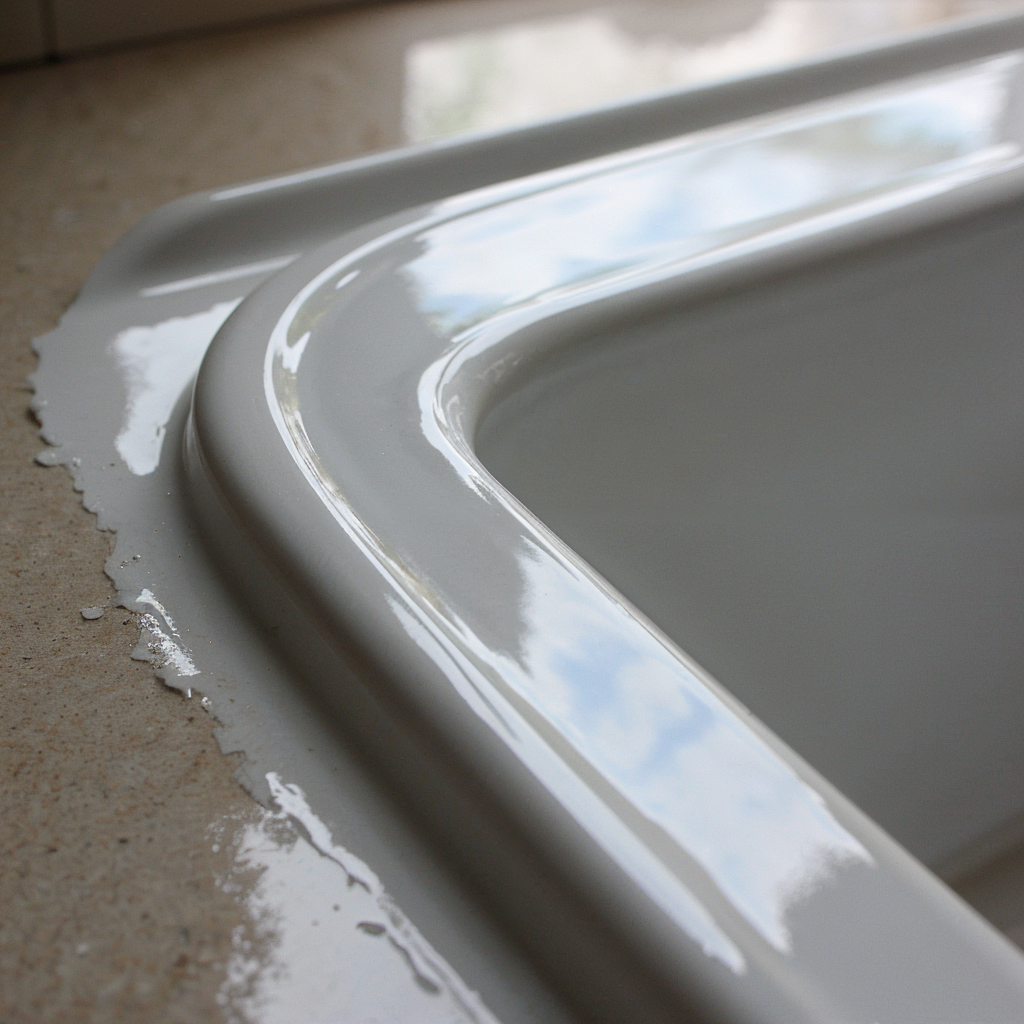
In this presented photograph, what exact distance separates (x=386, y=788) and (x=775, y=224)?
0.39m

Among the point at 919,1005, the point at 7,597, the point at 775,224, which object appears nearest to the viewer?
the point at 919,1005

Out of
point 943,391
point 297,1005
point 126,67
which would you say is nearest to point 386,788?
point 297,1005

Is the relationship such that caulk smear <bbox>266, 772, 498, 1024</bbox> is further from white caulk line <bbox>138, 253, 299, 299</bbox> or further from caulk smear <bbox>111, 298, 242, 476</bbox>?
white caulk line <bbox>138, 253, 299, 299</bbox>

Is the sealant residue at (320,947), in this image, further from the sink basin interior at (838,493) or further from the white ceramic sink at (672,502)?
the sink basin interior at (838,493)

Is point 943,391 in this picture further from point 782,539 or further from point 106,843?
point 106,843

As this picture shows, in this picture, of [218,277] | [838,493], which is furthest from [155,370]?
[838,493]

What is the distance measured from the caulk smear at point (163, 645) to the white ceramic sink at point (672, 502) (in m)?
0.03

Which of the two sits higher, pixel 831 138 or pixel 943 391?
pixel 831 138

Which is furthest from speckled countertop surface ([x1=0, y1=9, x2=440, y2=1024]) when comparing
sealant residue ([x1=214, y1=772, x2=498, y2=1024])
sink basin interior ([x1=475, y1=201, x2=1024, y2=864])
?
sink basin interior ([x1=475, y1=201, x2=1024, y2=864])

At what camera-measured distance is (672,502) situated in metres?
0.54

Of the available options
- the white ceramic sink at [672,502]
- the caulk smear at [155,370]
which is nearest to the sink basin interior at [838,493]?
the white ceramic sink at [672,502]

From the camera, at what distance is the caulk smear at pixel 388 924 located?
0.26 meters

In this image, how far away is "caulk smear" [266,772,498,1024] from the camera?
0.84ft

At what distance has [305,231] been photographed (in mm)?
612
